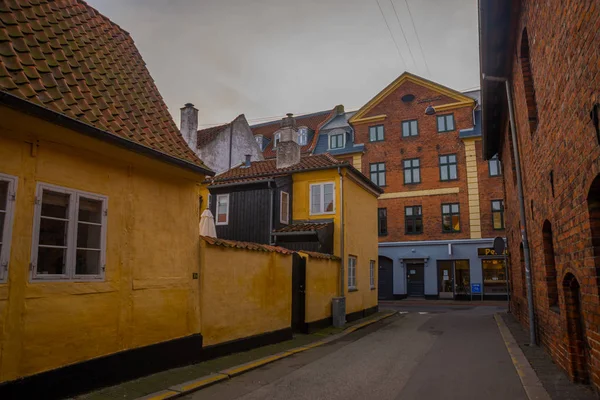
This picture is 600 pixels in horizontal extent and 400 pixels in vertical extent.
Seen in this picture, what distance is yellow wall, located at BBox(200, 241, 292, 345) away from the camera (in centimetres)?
907

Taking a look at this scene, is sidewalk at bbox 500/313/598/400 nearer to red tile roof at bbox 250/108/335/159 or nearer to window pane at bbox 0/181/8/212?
window pane at bbox 0/181/8/212

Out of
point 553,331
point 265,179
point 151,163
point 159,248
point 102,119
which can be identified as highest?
point 265,179

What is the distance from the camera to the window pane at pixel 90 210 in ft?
22.2

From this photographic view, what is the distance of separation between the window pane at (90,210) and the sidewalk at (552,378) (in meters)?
7.01

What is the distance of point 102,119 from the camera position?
7016mm

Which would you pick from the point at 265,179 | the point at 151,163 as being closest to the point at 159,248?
the point at 151,163

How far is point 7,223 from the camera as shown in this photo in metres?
5.58

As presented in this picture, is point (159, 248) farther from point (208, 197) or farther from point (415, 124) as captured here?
point (415, 124)

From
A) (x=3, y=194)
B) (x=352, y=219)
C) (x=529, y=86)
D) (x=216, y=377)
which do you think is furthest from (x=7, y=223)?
(x=352, y=219)

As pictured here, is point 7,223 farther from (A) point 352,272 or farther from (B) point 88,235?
(A) point 352,272

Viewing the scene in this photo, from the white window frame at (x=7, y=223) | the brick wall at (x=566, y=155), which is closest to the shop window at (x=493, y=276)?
the brick wall at (x=566, y=155)

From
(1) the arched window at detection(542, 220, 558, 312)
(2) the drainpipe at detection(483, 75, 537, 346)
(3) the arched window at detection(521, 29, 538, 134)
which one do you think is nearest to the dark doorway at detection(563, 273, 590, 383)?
(1) the arched window at detection(542, 220, 558, 312)

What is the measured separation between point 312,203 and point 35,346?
1271 cm

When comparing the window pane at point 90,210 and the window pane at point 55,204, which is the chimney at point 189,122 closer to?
the window pane at point 90,210
